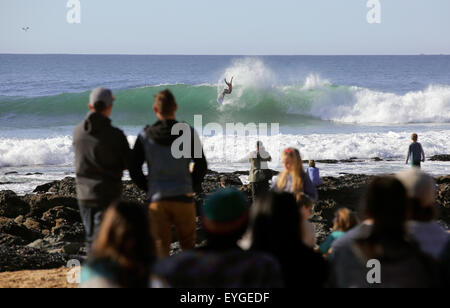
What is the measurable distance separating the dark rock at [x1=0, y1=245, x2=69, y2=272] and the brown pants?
2895 mm

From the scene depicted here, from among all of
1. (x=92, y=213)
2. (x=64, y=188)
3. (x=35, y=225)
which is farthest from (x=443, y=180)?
(x=92, y=213)

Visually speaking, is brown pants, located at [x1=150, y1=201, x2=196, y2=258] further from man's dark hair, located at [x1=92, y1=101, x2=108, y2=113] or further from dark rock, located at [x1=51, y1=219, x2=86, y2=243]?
dark rock, located at [x1=51, y1=219, x2=86, y2=243]

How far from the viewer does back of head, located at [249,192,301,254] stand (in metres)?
2.94

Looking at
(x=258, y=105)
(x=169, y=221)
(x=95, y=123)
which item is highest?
(x=258, y=105)

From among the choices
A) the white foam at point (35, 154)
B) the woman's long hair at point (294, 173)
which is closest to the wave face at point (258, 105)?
the white foam at point (35, 154)

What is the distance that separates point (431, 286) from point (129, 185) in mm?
10783

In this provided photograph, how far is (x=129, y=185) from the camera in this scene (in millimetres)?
13359

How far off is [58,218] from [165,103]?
605cm

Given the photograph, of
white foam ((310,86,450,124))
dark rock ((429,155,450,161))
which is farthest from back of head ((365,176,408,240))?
white foam ((310,86,450,124))

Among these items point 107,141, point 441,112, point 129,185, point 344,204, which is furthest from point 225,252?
point 441,112

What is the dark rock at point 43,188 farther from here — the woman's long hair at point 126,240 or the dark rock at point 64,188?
the woman's long hair at point 126,240

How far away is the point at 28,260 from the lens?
7309 mm

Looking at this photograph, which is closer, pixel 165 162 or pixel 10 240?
pixel 165 162

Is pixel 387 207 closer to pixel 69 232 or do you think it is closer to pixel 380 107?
pixel 69 232
